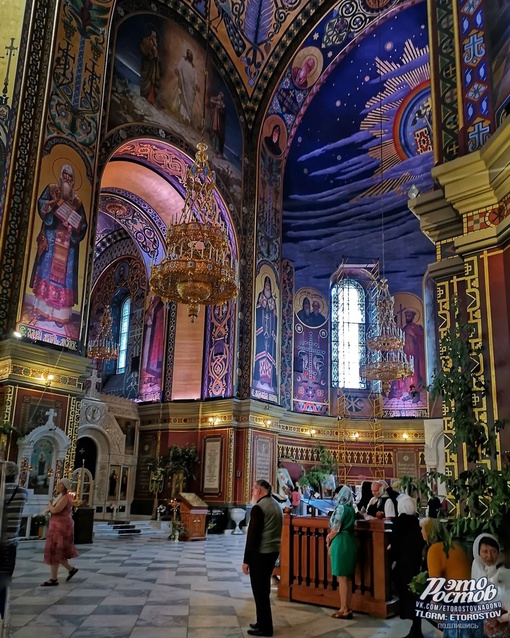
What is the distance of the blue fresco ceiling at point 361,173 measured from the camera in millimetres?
20594

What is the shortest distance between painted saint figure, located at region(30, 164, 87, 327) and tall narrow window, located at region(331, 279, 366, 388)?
11.5 meters

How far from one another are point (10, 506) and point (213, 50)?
58.4ft

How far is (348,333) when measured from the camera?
2236 cm

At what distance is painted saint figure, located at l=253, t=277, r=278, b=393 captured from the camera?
59.7 feet

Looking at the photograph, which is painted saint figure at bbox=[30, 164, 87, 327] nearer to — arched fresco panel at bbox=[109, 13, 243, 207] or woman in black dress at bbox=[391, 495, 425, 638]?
arched fresco panel at bbox=[109, 13, 243, 207]

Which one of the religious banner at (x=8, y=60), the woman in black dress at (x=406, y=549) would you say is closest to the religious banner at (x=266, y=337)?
the religious banner at (x=8, y=60)

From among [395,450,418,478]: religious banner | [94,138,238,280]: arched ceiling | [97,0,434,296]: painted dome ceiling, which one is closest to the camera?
[94,138,238,280]: arched ceiling

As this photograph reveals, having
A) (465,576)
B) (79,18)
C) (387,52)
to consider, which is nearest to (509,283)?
(465,576)

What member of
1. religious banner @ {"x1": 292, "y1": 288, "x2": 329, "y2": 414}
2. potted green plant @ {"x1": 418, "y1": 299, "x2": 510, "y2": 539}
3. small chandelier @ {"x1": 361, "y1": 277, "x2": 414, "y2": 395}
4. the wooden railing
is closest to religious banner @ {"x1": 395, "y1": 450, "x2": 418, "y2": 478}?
religious banner @ {"x1": 292, "y1": 288, "x2": 329, "y2": 414}

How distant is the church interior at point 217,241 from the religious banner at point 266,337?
0.07 meters

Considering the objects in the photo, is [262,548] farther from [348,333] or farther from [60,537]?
[348,333]

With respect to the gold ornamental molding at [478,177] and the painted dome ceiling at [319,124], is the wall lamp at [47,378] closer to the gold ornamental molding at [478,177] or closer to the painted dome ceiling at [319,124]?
the painted dome ceiling at [319,124]

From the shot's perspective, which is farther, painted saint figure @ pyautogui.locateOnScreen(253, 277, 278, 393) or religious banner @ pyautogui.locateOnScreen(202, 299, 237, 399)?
painted saint figure @ pyautogui.locateOnScreen(253, 277, 278, 393)

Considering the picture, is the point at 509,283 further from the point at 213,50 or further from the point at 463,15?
the point at 213,50
